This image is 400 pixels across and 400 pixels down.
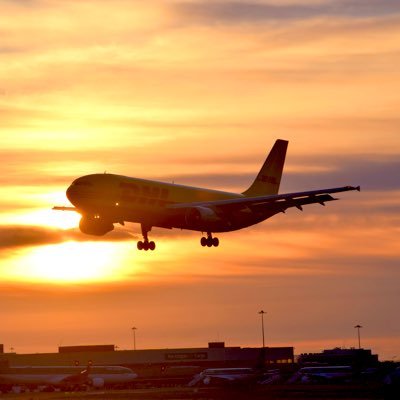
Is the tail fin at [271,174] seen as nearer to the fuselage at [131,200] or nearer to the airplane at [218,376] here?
the fuselage at [131,200]

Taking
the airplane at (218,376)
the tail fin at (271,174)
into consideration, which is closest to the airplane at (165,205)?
the tail fin at (271,174)

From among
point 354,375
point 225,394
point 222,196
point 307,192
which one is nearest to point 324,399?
point 225,394

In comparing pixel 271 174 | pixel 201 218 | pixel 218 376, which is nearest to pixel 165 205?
pixel 201 218

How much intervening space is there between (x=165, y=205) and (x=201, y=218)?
15.3 ft

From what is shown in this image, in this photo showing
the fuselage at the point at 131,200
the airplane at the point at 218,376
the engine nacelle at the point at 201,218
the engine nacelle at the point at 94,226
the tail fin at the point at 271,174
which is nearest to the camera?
the fuselage at the point at 131,200

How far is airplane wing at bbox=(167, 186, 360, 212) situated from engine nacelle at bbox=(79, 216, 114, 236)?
7889 millimetres

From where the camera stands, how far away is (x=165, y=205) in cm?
13462

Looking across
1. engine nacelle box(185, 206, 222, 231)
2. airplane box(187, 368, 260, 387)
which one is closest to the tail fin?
engine nacelle box(185, 206, 222, 231)

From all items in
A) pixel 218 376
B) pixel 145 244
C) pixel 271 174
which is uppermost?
pixel 271 174

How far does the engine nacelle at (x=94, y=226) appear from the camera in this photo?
134500 mm

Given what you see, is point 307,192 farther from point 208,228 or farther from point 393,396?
A: point 393,396

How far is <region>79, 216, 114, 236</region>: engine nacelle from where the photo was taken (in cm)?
13450

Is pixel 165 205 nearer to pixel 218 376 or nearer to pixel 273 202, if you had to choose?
pixel 273 202

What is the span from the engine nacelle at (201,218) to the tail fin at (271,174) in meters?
24.3
